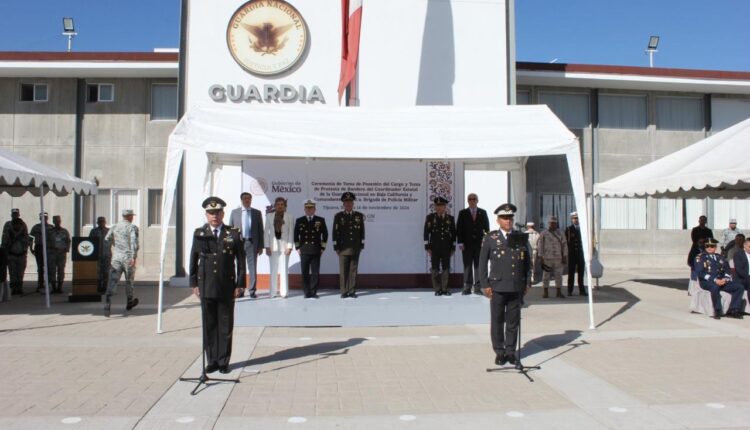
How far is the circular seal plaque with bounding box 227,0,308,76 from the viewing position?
15.5 meters

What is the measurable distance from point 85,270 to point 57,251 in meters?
2.22

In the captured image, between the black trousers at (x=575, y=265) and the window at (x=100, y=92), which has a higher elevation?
the window at (x=100, y=92)

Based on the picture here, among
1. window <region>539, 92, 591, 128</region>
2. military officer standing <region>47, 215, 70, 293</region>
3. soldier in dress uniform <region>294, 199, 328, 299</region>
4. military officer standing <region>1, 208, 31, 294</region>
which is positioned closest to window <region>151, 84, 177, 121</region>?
military officer standing <region>47, 215, 70, 293</region>

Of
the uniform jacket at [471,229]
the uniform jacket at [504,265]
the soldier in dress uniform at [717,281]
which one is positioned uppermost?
the uniform jacket at [471,229]

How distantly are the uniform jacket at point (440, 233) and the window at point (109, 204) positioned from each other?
11622 mm

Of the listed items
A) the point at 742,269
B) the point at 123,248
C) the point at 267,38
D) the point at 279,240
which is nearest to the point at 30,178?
the point at 123,248

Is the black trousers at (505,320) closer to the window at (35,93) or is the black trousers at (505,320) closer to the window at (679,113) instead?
the window at (679,113)

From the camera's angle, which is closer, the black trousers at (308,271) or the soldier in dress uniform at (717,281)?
the soldier in dress uniform at (717,281)

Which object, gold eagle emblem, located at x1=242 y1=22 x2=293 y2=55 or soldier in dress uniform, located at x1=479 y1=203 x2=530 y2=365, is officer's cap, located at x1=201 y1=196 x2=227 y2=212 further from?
gold eagle emblem, located at x1=242 y1=22 x2=293 y2=55

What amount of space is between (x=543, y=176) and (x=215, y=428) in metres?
17.7

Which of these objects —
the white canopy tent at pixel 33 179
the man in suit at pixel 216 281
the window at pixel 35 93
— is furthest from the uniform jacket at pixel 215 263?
the window at pixel 35 93

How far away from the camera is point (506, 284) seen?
23.6 feet

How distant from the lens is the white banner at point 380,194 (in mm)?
12617

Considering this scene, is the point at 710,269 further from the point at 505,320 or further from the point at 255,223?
the point at 255,223
